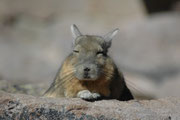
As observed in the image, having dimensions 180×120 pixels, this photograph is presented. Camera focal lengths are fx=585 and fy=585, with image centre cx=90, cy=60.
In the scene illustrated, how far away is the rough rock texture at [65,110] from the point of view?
284 inches

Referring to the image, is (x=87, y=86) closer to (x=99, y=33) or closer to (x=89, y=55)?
(x=89, y=55)

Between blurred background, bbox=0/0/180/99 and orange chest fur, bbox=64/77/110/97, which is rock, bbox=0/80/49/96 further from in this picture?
blurred background, bbox=0/0/180/99

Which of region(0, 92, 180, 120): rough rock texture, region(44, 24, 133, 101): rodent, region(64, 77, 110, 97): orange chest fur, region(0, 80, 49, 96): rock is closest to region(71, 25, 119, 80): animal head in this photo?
region(44, 24, 133, 101): rodent

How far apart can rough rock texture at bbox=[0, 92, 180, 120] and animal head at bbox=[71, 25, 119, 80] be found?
2.39ft

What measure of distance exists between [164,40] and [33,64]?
4774 mm

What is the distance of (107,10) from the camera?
2542cm

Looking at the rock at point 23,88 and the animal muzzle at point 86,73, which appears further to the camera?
the rock at point 23,88

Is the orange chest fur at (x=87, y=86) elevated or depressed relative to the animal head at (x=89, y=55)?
depressed

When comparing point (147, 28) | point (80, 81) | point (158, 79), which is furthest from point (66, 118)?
point (147, 28)

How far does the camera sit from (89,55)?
8539mm

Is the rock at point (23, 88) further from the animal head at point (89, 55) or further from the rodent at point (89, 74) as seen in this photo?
the animal head at point (89, 55)

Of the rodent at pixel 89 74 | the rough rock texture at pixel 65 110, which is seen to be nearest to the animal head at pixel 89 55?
the rodent at pixel 89 74

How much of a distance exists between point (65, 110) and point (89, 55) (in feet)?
4.92

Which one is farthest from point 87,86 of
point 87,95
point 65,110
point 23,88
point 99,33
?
point 99,33
